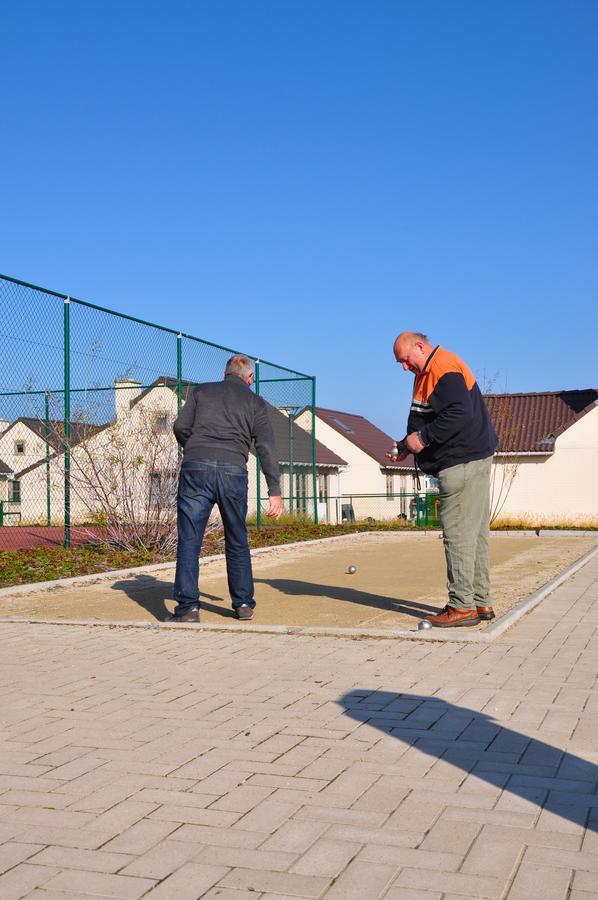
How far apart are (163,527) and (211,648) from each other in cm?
654

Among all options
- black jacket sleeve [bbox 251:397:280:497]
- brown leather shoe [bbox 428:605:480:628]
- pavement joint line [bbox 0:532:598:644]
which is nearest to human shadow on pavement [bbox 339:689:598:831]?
pavement joint line [bbox 0:532:598:644]

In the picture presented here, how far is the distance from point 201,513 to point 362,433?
1807 inches

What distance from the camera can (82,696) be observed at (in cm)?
473

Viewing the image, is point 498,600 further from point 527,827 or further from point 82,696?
point 527,827

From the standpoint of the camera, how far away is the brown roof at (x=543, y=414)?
39.0m

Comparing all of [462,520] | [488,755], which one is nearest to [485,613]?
[462,520]

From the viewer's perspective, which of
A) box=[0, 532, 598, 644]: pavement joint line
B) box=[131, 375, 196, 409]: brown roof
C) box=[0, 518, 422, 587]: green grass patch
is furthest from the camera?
box=[131, 375, 196, 409]: brown roof

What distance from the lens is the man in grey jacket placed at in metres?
6.86

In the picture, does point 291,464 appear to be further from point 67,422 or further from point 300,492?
point 67,422

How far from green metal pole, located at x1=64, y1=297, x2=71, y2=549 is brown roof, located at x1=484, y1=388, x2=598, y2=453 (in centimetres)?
2660

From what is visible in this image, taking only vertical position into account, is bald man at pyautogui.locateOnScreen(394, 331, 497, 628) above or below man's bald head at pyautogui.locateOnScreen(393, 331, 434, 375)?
below

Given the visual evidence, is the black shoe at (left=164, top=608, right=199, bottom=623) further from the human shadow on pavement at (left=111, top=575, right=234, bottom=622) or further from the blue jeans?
the human shadow on pavement at (left=111, top=575, right=234, bottom=622)

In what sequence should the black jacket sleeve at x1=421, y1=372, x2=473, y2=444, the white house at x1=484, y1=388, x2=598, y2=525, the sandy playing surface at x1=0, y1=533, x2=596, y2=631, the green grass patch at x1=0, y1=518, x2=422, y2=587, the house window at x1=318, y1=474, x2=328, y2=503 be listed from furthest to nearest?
1. the house window at x1=318, y1=474, x2=328, y2=503
2. the white house at x1=484, y1=388, x2=598, y2=525
3. the green grass patch at x1=0, y1=518, x2=422, y2=587
4. the sandy playing surface at x1=0, y1=533, x2=596, y2=631
5. the black jacket sleeve at x1=421, y1=372, x2=473, y2=444

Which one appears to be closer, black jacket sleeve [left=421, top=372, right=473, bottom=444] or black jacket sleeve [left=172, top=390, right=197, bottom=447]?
black jacket sleeve [left=421, top=372, right=473, bottom=444]
